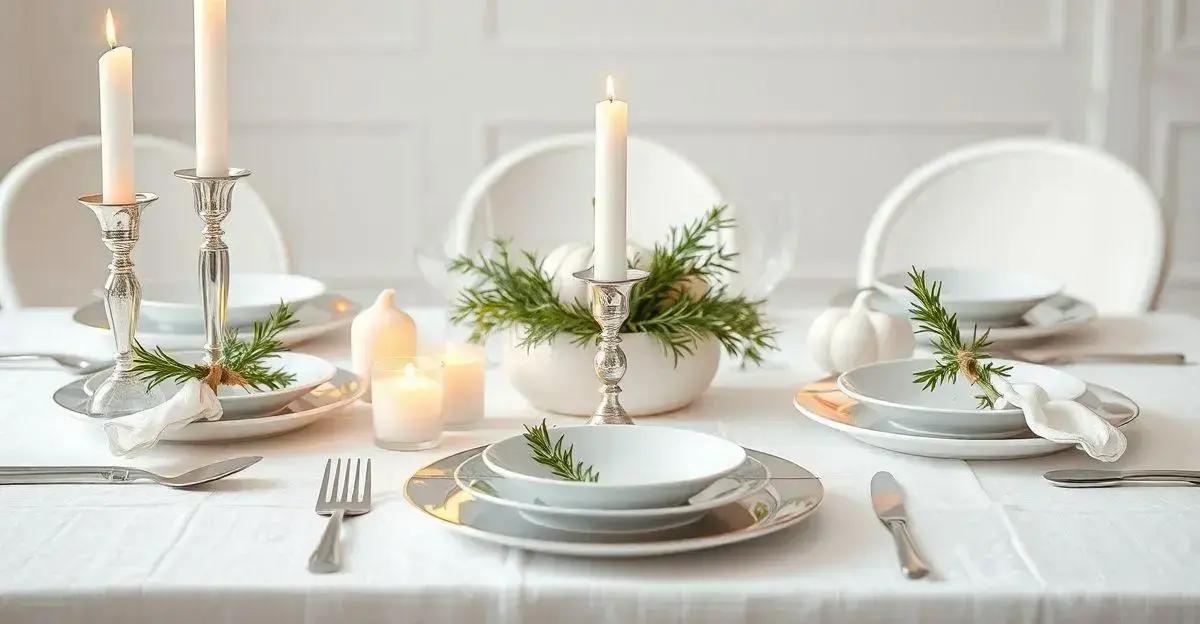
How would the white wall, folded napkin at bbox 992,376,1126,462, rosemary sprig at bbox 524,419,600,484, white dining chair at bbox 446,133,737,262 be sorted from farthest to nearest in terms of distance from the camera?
the white wall, white dining chair at bbox 446,133,737,262, folded napkin at bbox 992,376,1126,462, rosemary sprig at bbox 524,419,600,484

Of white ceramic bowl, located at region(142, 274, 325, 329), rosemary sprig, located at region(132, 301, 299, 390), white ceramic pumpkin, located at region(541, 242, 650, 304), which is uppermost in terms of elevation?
white ceramic pumpkin, located at region(541, 242, 650, 304)

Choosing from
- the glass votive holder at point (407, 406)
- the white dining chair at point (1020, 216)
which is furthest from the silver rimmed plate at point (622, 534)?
the white dining chair at point (1020, 216)

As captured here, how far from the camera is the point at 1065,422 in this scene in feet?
3.52

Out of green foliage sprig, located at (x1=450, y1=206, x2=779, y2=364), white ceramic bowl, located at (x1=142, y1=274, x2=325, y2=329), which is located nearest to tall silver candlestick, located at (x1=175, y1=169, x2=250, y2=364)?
green foliage sprig, located at (x1=450, y1=206, x2=779, y2=364)

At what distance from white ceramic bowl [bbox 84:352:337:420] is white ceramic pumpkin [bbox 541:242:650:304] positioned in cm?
23

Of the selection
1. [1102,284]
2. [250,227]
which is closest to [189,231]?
[250,227]

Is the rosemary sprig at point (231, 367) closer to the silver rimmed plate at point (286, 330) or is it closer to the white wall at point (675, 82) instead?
the silver rimmed plate at point (286, 330)

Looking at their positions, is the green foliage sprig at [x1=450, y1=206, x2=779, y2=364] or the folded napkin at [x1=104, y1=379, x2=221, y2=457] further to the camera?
the green foliage sprig at [x1=450, y1=206, x2=779, y2=364]

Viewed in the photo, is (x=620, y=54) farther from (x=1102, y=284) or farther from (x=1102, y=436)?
(x=1102, y=436)

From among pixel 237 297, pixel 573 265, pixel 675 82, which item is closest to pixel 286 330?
pixel 237 297

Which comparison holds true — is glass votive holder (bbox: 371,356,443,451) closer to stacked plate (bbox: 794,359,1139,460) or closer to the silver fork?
the silver fork

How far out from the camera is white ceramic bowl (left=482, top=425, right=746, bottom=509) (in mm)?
878

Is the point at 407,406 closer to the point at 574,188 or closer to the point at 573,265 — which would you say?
the point at 573,265

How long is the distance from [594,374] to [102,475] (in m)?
0.43
